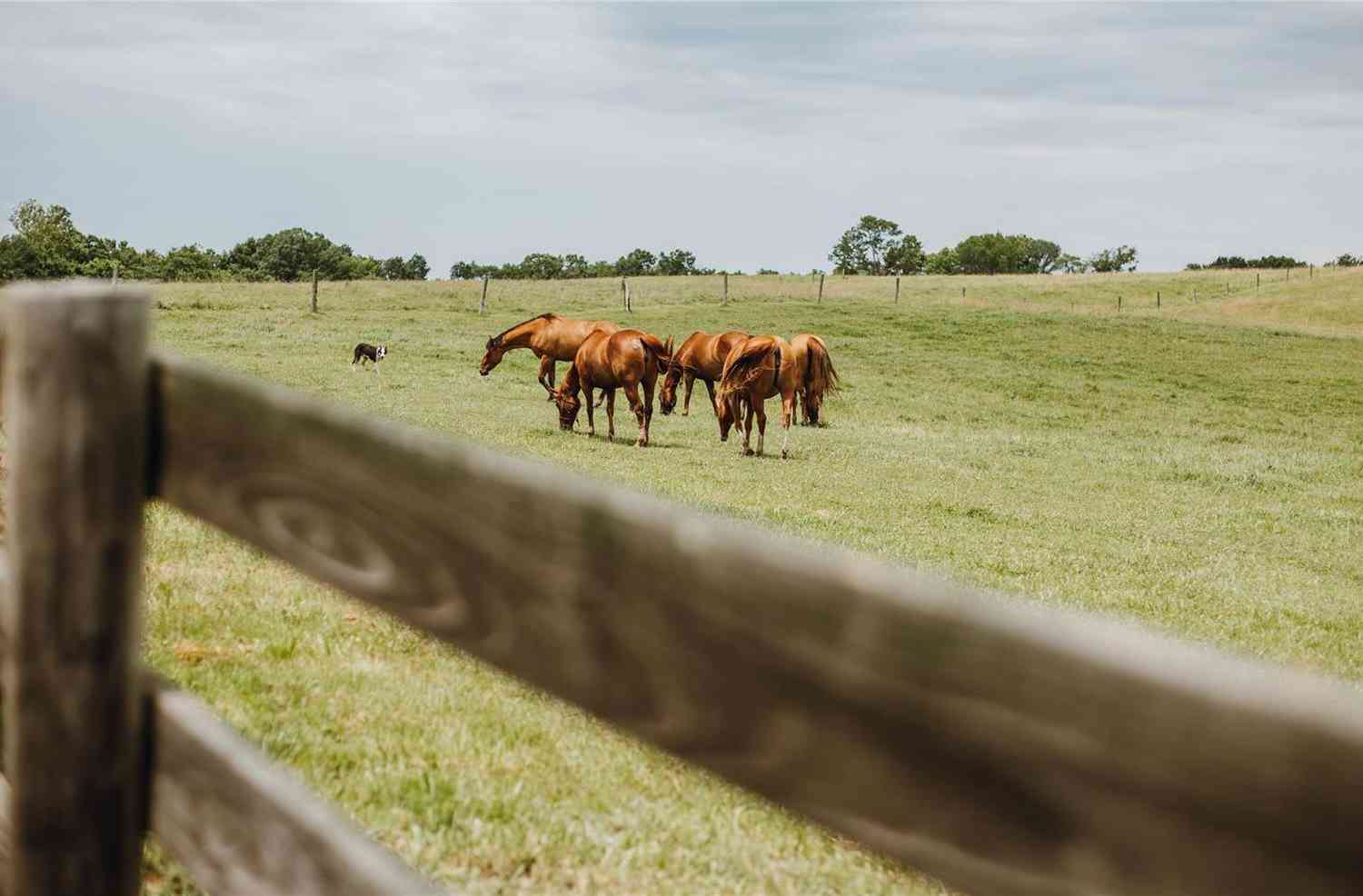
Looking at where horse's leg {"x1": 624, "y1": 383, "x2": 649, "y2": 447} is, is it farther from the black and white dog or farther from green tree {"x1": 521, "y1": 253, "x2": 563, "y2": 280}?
green tree {"x1": 521, "y1": 253, "x2": 563, "y2": 280}

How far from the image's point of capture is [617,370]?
1972cm

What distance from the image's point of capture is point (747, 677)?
1235mm

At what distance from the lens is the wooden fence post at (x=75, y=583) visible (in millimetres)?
1837

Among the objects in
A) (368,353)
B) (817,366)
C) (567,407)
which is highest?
(817,366)

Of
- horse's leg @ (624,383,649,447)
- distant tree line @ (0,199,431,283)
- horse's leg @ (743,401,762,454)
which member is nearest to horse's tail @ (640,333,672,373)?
horse's leg @ (624,383,649,447)

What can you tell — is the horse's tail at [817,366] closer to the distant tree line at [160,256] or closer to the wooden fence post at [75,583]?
the wooden fence post at [75,583]

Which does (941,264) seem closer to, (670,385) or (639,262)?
(639,262)

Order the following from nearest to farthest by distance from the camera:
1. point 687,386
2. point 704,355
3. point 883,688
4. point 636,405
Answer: point 883,688 < point 636,405 < point 704,355 < point 687,386

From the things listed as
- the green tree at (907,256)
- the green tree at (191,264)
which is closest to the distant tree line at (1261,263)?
the green tree at (907,256)

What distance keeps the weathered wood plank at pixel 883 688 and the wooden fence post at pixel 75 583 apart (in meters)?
0.47

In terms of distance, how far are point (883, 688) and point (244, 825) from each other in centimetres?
123

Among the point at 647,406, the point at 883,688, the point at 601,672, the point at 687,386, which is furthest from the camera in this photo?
the point at 687,386

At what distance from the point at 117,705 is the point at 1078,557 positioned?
1090cm

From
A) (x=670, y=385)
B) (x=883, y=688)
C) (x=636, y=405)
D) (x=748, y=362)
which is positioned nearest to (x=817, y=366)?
(x=748, y=362)
